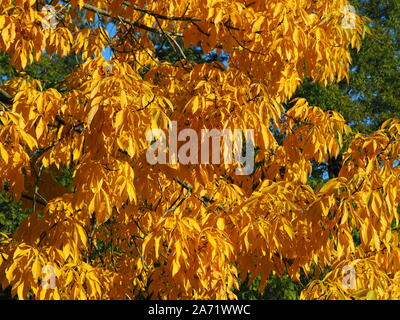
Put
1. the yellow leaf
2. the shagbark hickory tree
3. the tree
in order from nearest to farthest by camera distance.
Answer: the shagbark hickory tree
the yellow leaf
the tree

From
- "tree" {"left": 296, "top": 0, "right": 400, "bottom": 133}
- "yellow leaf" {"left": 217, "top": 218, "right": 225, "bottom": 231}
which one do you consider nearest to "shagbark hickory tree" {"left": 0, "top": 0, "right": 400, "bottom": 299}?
"yellow leaf" {"left": 217, "top": 218, "right": 225, "bottom": 231}

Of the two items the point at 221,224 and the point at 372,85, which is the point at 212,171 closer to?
the point at 221,224

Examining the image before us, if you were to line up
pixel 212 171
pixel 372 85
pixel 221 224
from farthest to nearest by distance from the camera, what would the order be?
pixel 372 85 < pixel 212 171 < pixel 221 224

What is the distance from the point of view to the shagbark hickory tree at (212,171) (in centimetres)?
346

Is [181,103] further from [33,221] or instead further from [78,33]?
[78,33]

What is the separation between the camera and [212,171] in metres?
4.30

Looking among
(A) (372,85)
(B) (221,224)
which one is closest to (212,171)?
(B) (221,224)

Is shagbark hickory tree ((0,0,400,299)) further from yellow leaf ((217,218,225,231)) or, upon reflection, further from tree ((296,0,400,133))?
tree ((296,0,400,133))

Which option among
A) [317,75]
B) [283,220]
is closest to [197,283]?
[283,220]

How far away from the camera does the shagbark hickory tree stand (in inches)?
136

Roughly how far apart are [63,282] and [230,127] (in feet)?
4.80

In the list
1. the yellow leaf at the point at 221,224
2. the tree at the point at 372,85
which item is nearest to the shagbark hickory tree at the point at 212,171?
the yellow leaf at the point at 221,224

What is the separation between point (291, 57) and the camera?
4.44 metres

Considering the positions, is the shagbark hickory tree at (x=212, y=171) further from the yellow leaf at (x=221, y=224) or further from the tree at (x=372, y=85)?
the tree at (x=372, y=85)
